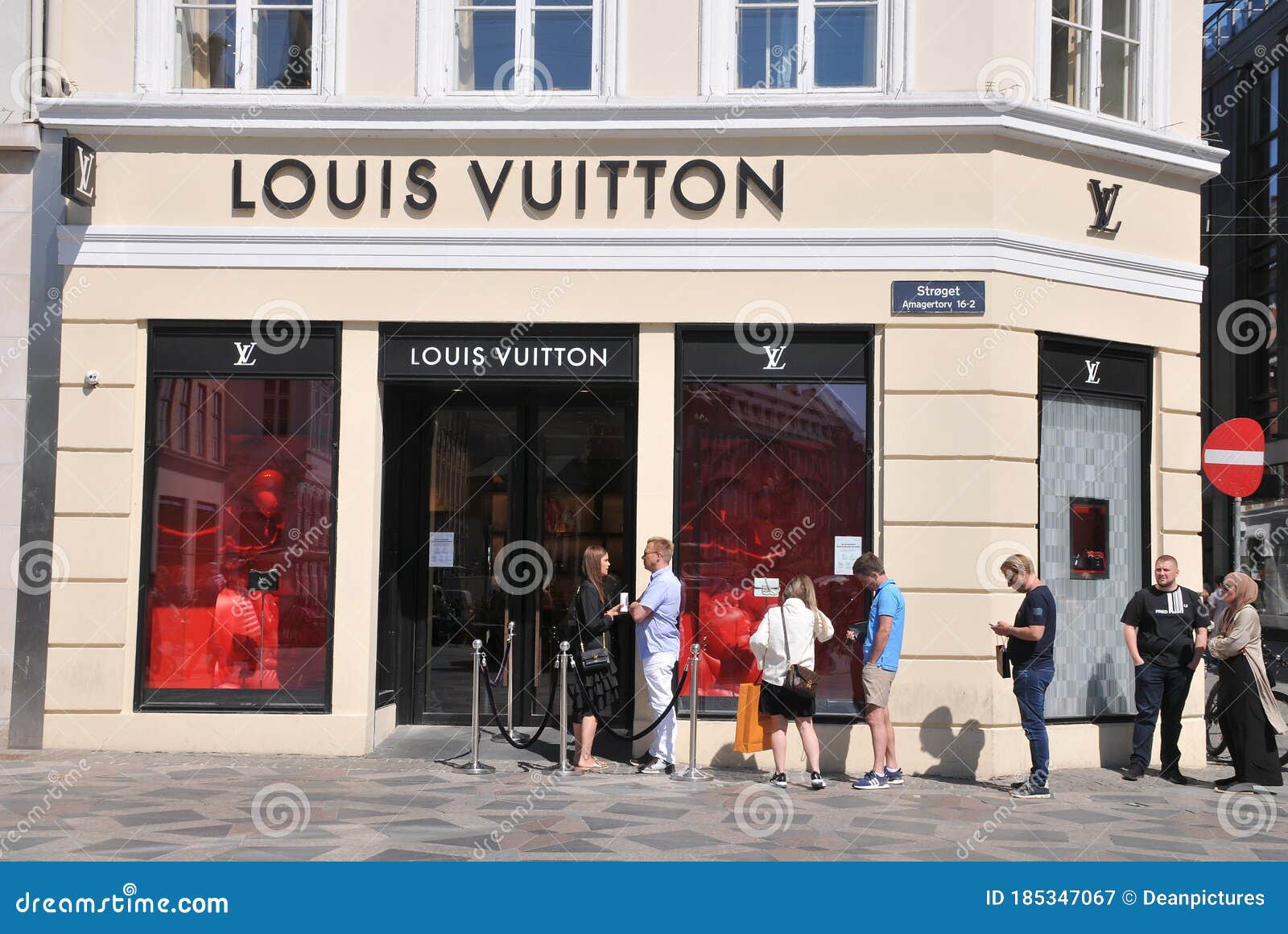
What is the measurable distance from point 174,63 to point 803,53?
217 inches

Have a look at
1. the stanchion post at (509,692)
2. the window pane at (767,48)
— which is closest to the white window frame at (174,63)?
the window pane at (767,48)

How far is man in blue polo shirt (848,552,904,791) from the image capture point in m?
10.2

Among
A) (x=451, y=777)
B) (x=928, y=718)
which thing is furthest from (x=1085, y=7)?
(x=451, y=777)

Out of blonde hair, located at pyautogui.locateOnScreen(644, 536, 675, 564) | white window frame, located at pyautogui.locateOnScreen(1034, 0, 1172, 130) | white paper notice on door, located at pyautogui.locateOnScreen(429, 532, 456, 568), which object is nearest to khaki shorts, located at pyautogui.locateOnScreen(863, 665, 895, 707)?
blonde hair, located at pyautogui.locateOnScreen(644, 536, 675, 564)

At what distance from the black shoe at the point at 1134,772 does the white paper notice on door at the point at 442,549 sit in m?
6.15

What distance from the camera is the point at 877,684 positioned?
10273 millimetres

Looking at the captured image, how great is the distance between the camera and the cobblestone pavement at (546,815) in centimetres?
766

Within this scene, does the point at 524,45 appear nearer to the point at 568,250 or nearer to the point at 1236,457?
the point at 568,250

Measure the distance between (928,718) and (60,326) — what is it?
8.06m

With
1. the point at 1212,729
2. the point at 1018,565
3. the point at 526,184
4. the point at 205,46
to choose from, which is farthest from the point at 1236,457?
the point at 205,46

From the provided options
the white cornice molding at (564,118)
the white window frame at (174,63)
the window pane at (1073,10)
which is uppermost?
the window pane at (1073,10)

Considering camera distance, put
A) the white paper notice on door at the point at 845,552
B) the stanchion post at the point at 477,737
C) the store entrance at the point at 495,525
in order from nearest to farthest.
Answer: the stanchion post at the point at 477,737 → the white paper notice on door at the point at 845,552 → the store entrance at the point at 495,525

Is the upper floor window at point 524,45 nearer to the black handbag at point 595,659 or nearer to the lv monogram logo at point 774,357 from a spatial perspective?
the lv monogram logo at point 774,357

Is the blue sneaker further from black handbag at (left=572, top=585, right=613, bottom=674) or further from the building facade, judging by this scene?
black handbag at (left=572, top=585, right=613, bottom=674)
